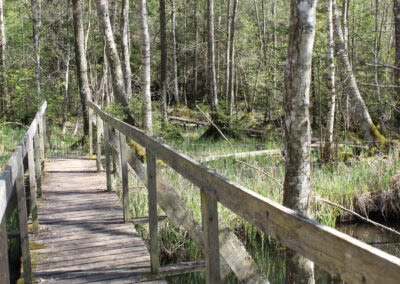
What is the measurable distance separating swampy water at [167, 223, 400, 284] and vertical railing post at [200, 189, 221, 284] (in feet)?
10.6

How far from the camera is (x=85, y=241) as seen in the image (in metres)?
4.92

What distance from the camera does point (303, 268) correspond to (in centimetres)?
358

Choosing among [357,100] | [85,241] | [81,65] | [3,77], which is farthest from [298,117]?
[3,77]

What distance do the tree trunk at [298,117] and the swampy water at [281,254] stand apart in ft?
7.31

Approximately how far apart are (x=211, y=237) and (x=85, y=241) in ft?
9.14

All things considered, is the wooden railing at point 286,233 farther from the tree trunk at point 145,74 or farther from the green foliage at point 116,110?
the tree trunk at point 145,74

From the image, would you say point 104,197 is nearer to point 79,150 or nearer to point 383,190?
point 383,190

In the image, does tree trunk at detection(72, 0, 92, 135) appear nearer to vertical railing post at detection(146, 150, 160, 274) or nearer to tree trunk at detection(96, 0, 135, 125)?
tree trunk at detection(96, 0, 135, 125)

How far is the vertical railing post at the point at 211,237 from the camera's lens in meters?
2.50

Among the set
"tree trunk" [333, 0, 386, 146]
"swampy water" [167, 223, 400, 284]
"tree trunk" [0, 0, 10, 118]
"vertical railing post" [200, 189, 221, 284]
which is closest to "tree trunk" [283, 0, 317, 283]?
"vertical railing post" [200, 189, 221, 284]

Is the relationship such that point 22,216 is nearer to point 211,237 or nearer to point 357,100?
point 211,237

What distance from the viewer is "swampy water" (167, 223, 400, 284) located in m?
5.89

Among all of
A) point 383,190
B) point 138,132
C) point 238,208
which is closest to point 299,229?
point 238,208

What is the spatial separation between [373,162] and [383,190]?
0.87 metres
